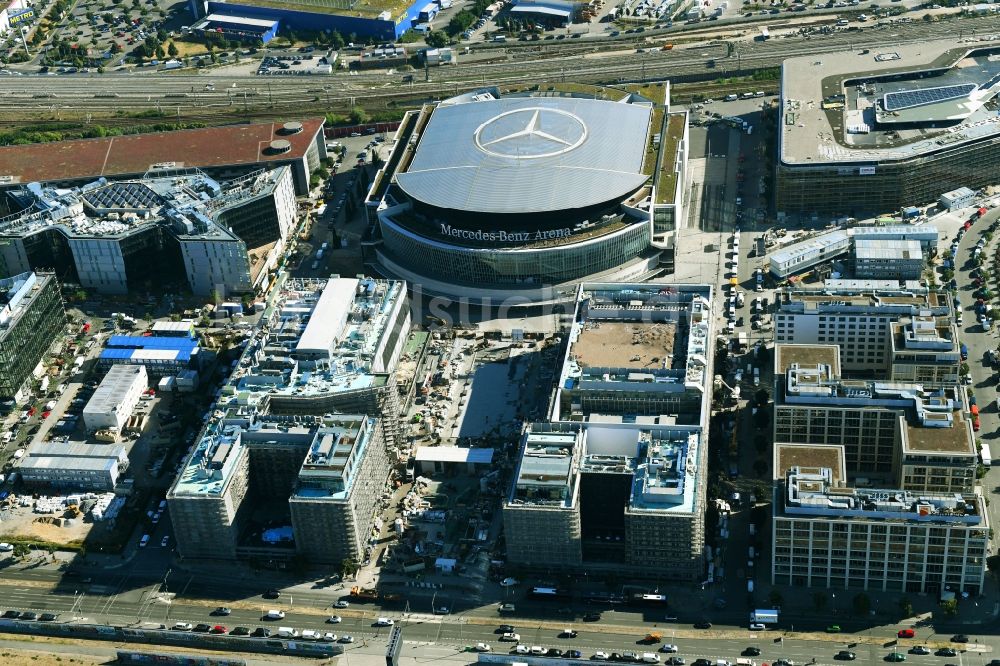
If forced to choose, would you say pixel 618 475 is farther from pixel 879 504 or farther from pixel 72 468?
pixel 72 468

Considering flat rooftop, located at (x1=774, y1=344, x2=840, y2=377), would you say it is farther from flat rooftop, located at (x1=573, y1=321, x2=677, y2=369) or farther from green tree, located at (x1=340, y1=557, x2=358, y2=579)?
green tree, located at (x1=340, y1=557, x2=358, y2=579)

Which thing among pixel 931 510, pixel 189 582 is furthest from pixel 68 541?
pixel 931 510

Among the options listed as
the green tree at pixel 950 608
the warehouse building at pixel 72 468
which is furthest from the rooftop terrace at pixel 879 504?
the warehouse building at pixel 72 468

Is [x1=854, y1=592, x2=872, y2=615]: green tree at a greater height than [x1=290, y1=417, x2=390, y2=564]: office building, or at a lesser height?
lesser

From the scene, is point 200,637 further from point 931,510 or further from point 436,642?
point 931,510

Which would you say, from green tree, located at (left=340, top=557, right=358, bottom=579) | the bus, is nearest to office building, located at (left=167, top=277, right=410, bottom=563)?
green tree, located at (left=340, top=557, right=358, bottom=579)

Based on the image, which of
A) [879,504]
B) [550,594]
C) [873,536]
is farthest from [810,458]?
[550,594]

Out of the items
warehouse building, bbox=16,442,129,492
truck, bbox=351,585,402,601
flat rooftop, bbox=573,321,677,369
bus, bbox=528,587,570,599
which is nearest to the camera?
bus, bbox=528,587,570,599
